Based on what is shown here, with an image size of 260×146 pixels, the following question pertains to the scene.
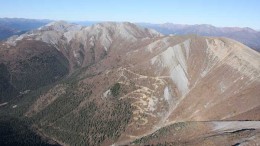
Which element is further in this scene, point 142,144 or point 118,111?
point 118,111

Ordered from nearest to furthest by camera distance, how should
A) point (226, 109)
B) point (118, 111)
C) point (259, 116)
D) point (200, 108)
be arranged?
1. point (259, 116)
2. point (226, 109)
3. point (200, 108)
4. point (118, 111)

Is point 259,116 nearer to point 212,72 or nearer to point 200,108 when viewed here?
point 200,108

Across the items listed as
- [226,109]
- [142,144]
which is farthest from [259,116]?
[142,144]

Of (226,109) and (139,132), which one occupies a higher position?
(226,109)

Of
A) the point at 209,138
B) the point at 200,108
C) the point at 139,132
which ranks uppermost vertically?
the point at 209,138

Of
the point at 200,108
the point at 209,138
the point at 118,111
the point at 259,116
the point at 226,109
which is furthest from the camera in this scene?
the point at 118,111

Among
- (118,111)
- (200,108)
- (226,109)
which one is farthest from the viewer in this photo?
(118,111)

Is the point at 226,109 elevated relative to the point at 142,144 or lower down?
elevated

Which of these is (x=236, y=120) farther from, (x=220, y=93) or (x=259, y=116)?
(x=220, y=93)

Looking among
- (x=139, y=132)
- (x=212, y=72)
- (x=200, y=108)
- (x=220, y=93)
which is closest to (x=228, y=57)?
(x=212, y=72)
